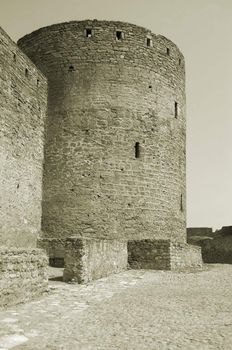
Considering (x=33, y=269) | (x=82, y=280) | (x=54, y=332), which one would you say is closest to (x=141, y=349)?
(x=54, y=332)

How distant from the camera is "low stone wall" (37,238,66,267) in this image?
15.1 m

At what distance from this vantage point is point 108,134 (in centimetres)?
1656

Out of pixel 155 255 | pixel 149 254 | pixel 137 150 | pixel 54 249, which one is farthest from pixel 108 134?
pixel 155 255

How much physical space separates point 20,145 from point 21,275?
302 inches

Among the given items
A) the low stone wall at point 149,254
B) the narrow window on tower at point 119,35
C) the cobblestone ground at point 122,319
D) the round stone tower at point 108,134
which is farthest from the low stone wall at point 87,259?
the narrow window on tower at point 119,35

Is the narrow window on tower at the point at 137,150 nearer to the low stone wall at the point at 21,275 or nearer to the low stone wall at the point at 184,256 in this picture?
the low stone wall at the point at 184,256

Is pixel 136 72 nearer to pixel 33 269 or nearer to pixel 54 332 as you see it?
pixel 33 269

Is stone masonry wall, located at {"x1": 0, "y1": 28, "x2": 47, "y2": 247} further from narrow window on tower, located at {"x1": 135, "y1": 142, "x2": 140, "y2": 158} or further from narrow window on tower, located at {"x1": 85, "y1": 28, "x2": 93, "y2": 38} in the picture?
narrow window on tower, located at {"x1": 135, "y1": 142, "x2": 140, "y2": 158}

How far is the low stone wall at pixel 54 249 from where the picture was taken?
15.1 meters

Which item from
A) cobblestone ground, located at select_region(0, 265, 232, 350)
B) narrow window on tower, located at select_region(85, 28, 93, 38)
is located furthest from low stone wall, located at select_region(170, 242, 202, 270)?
narrow window on tower, located at select_region(85, 28, 93, 38)

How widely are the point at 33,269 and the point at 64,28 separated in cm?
1167

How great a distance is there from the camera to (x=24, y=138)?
1508 centimetres

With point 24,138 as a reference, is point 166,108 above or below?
above

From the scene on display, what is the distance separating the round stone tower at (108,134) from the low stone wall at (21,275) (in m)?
7.42
